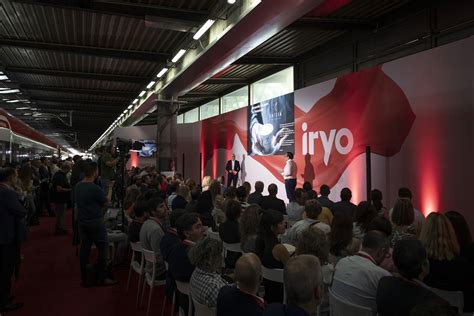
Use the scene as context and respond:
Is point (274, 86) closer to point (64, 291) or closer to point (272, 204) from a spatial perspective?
point (272, 204)

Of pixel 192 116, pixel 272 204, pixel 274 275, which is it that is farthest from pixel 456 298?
pixel 192 116

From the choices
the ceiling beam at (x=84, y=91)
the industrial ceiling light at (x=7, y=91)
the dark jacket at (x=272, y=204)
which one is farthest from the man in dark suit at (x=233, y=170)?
the industrial ceiling light at (x=7, y=91)

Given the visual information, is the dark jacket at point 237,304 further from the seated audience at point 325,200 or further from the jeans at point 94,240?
the seated audience at point 325,200

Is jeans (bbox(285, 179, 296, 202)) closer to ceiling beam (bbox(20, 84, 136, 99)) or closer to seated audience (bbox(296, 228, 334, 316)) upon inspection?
seated audience (bbox(296, 228, 334, 316))

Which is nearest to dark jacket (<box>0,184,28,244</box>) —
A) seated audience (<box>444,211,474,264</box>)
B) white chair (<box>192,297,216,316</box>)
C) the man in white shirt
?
white chair (<box>192,297,216,316</box>)

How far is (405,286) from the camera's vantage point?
6.57 feet

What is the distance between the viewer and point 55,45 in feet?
30.3

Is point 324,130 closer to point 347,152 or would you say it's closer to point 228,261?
point 347,152

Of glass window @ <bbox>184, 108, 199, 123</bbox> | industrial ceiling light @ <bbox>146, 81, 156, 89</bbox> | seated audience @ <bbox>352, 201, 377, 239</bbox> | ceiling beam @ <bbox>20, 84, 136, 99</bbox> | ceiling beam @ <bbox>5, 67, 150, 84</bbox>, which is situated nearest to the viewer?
seated audience @ <bbox>352, 201, 377, 239</bbox>

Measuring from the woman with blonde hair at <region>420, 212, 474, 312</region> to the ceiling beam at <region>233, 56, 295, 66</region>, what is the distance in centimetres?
826

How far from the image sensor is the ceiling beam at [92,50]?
9022 millimetres

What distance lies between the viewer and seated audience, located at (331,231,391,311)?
7.57 feet

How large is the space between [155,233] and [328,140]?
5.75 m

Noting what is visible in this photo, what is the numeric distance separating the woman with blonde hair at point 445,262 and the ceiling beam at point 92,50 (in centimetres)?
848
